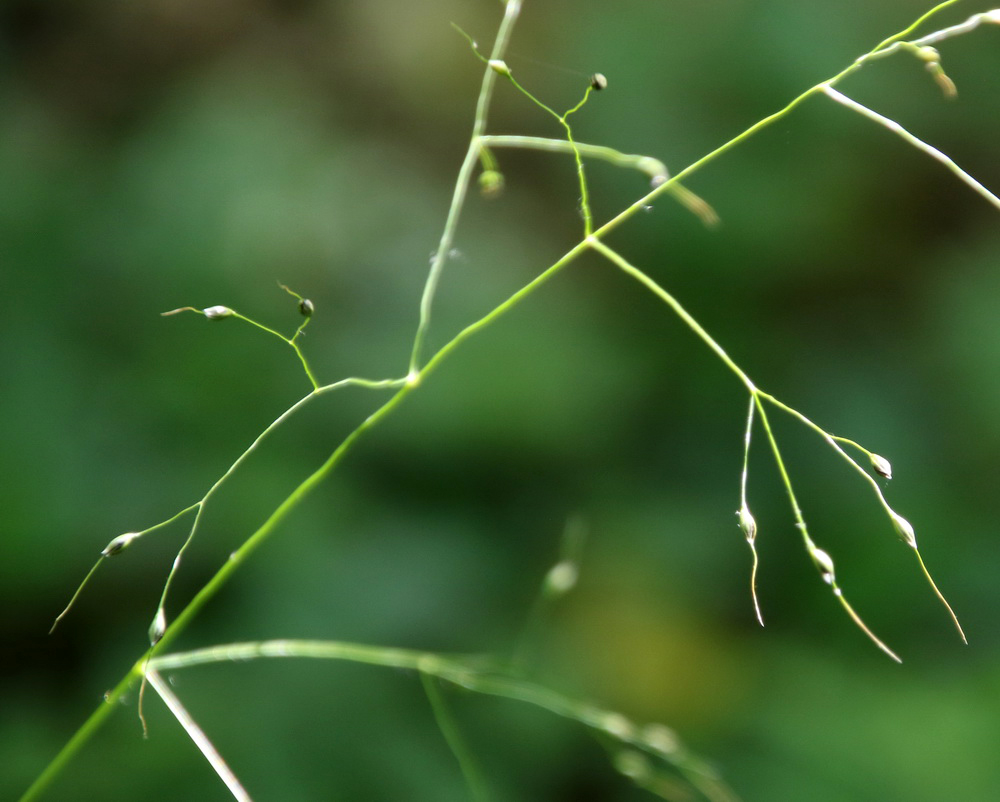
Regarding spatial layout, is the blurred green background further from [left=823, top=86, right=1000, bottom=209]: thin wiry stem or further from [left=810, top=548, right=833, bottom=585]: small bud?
[left=823, top=86, right=1000, bottom=209]: thin wiry stem

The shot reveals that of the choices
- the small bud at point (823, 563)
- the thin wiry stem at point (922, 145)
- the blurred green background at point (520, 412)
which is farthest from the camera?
the blurred green background at point (520, 412)

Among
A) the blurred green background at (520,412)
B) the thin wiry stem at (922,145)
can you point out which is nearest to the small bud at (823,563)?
the thin wiry stem at (922,145)

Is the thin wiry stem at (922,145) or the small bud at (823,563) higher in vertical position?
the thin wiry stem at (922,145)

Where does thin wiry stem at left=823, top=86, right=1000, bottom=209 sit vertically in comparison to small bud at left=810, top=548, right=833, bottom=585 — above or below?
above

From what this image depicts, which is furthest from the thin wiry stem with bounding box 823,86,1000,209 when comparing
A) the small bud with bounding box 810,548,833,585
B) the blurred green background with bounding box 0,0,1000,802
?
the blurred green background with bounding box 0,0,1000,802

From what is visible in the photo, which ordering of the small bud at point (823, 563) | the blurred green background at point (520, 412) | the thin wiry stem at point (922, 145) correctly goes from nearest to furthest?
the thin wiry stem at point (922, 145), the small bud at point (823, 563), the blurred green background at point (520, 412)

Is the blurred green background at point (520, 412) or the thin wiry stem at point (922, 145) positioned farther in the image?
the blurred green background at point (520, 412)

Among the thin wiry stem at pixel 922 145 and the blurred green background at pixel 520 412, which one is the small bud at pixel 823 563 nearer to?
the thin wiry stem at pixel 922 145

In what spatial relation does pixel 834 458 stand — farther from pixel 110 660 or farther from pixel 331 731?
pixel 110 660
